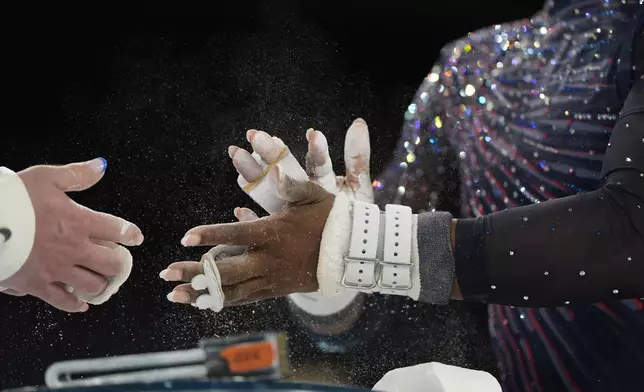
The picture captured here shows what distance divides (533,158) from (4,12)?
85 cm

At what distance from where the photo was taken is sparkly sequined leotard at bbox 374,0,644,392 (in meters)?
0.80

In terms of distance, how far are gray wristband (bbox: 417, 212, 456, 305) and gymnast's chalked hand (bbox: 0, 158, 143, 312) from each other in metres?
0.35

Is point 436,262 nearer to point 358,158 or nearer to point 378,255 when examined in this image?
point 378,255

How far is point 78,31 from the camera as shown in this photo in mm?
1060

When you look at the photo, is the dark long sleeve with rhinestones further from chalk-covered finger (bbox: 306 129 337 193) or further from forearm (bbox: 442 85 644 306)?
chalk-covered finger (bbox: 306 129 337 193)

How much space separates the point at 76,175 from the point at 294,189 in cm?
26

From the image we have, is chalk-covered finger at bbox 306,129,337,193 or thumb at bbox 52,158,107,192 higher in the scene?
thumb at bbox 52,158,107,192

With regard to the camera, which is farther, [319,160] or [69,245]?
[319,160]

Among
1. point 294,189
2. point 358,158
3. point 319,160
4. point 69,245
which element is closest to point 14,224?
point 69,245

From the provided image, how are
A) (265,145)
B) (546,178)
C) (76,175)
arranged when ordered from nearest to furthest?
1. (76,175)
2. (265,145)
3. (546,178)

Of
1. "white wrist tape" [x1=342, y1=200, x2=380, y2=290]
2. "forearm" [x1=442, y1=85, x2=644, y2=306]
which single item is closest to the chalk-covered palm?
"white wrist tape" [x1=342, y1=200, x2=380, y2=290]

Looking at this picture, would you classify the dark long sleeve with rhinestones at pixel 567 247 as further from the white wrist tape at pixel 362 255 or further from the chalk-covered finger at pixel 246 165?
the chalk-covered finger at pixel 246 165

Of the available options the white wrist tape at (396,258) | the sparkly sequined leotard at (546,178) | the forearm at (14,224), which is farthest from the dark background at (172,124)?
the white wrist tape at (396,258)

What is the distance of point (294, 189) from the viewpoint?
818mm
